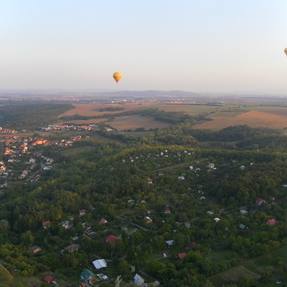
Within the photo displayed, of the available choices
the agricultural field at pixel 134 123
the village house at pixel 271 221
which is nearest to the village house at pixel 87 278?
the village house at pixel 271 221

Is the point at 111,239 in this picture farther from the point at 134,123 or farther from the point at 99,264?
the point at 134,123

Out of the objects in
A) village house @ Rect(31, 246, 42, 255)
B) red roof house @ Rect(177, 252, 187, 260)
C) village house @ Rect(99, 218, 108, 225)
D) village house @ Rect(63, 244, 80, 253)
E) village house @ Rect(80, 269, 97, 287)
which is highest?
village house @ Rect(99, 218, 108, 225)

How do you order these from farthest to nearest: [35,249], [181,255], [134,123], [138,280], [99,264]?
1. [134,123]
2. [35,249]
3. [181,255]
4. [99,264]
5. [138,280]

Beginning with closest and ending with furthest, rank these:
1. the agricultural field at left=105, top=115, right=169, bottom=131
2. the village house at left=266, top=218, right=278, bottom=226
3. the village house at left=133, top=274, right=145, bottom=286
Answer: the village house at left=133, top=274, right=145, bottom=286, the village house at left=266, top=218, right=278, bottom=226, the agricultural field at left=105, top=115, right=169, bottom=131

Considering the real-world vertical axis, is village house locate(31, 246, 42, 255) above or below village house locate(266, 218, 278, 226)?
below

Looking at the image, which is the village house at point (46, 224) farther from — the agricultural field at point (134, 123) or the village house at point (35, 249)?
the agricultural field at point (134, 123)

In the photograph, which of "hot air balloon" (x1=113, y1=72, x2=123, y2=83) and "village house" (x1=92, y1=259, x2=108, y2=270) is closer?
"village house" (x1=92, y1=259, x2=108, y2=270)

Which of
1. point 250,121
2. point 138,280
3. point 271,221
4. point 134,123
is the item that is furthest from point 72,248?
point 134,123

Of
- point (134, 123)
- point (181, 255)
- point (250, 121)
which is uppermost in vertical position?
point (250, 121)

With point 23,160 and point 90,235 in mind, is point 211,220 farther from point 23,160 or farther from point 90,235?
point 23,160

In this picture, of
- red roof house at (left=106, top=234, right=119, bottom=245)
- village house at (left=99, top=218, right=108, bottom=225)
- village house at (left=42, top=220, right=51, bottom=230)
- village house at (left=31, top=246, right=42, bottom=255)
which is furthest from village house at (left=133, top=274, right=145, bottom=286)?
village house at (left=42, top=220, right=51, bottom=230)

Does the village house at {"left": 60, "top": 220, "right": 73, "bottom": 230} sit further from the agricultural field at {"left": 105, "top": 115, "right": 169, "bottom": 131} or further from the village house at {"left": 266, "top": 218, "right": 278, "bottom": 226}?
the agricultural field at {"left": 105, "top": 115, "right": 169, "bottom": 131}

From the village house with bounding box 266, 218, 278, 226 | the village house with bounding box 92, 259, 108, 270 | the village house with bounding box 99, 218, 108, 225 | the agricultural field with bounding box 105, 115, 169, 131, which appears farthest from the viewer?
the agricultural field with bounding box 105, 115, 169, 131
